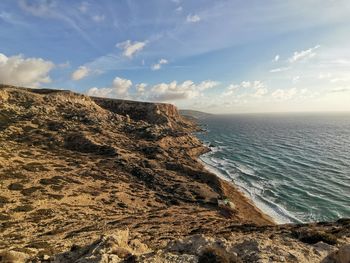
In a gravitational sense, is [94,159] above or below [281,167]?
above

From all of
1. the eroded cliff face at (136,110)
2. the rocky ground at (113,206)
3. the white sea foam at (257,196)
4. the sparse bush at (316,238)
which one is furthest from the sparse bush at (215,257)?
the eroded cliff face at (136,110)

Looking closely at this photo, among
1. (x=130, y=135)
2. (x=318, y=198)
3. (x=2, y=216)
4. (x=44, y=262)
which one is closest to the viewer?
(x=44, y=262)

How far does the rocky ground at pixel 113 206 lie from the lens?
1889 centimetres

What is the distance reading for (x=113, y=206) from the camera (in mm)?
43531

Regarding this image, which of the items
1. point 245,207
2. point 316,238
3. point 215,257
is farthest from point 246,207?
point 215,257

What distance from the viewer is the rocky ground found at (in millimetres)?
18891

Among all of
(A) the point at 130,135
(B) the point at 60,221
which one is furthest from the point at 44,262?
(A) the point at 130,135

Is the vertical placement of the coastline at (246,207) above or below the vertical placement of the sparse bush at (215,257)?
below

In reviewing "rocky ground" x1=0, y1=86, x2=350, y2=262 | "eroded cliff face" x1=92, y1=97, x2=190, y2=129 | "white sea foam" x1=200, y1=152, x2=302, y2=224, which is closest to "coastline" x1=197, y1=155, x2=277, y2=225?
"rocky ground" x1=0, y1=86, x2=350, y2=262

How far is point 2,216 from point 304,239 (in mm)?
31478

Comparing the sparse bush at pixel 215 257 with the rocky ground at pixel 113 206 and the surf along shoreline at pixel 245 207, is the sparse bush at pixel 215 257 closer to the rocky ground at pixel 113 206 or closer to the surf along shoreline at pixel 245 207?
the rocky ground at pixel 113 206

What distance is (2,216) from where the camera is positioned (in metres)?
31.4

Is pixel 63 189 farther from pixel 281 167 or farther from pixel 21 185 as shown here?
pixel 281 167

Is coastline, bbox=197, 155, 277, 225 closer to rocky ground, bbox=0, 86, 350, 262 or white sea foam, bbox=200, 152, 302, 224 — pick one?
rocky ground, bbox=0, 86, 350, 262
